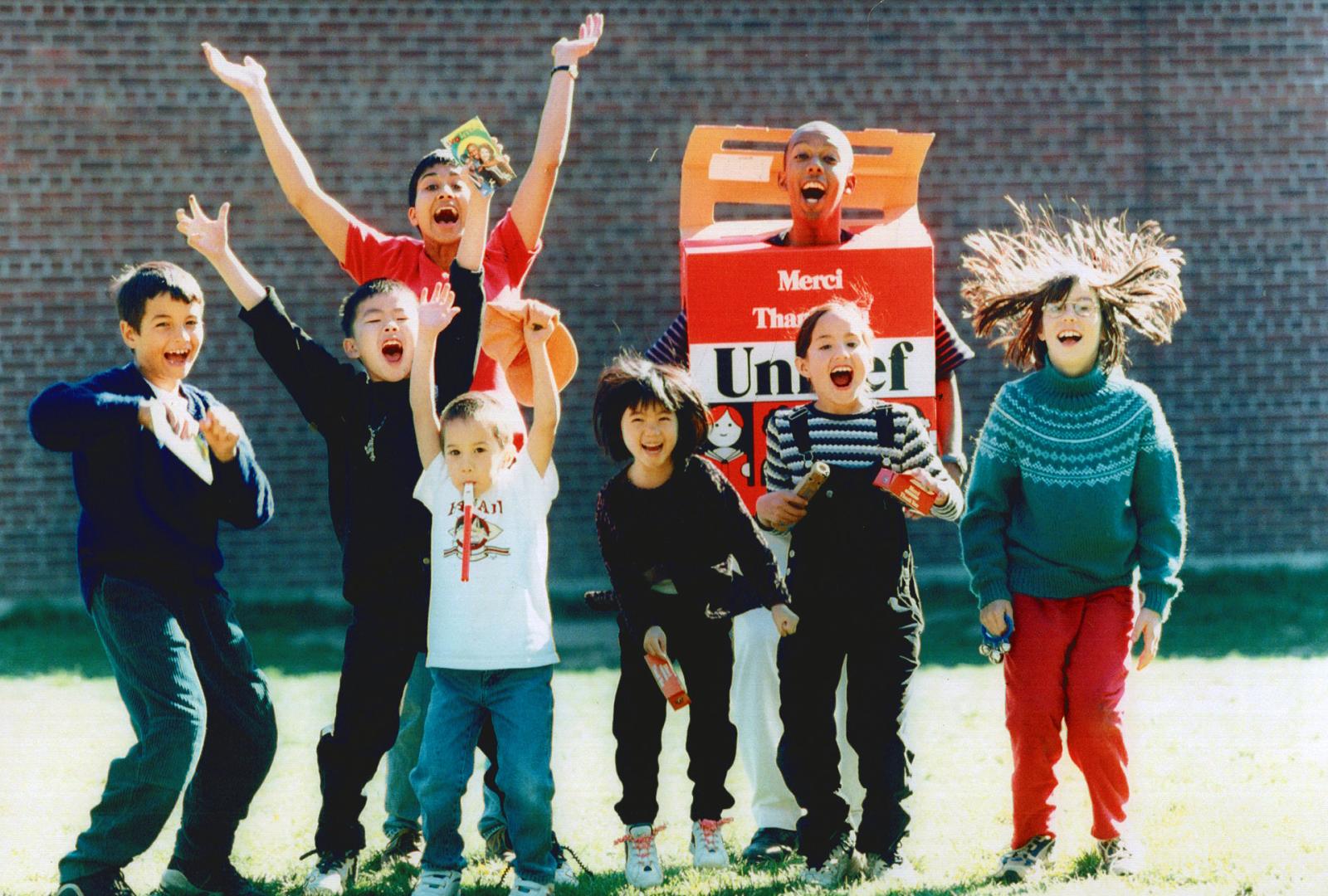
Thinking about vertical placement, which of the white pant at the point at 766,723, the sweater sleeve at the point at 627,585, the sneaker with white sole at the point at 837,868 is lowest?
the sneaker with white sole at the point at 837,868

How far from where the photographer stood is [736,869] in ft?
13.5

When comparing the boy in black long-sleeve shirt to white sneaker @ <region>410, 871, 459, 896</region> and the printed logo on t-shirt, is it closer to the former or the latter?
the printed logo on t-shirt

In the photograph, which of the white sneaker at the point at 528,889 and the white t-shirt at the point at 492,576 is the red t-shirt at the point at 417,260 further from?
the white sneaker at the point at 528,889

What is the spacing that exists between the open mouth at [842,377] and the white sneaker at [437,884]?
1576 millimetres

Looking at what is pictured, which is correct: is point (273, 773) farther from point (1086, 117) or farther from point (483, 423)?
point (1086, 117)

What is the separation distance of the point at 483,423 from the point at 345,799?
3.51ft

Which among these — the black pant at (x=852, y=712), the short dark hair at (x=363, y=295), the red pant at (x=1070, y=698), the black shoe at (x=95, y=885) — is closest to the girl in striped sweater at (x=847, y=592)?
the black pant at (x=852, y=712)

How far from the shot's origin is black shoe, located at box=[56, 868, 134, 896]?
3.66 metres

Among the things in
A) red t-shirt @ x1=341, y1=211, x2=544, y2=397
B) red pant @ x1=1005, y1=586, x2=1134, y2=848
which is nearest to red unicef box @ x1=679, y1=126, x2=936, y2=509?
red t-shirt @ x1=341, y1=211, x2=544, y2=397

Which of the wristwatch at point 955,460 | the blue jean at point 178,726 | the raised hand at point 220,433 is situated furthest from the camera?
the wristwatch at point 955,460

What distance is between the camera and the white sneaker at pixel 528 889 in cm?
378

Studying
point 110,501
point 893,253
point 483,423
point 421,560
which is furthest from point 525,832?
point 893,253

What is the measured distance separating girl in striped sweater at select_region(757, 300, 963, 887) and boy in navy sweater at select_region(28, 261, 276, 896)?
1412 mm

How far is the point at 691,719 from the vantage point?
405 centimetres
